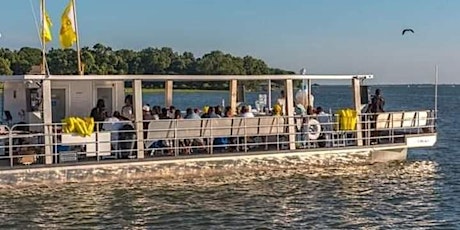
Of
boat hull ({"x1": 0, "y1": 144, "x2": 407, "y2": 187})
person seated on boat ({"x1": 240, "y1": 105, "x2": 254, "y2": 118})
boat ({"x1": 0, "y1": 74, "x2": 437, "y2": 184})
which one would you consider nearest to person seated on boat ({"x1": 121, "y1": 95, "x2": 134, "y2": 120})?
boat ({"x1": 0, "y1": 74, "x2": 437, "y2": 184})

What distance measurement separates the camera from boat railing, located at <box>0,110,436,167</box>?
1872 centimetres

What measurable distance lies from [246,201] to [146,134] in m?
3.72

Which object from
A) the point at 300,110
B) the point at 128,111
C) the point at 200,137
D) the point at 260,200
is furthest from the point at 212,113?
the point at 260,200

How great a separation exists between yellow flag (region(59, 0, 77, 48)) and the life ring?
7255 mm

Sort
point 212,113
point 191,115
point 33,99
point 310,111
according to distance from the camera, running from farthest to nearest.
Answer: point 310,111
point 212,113
point 191,115
point 33,99

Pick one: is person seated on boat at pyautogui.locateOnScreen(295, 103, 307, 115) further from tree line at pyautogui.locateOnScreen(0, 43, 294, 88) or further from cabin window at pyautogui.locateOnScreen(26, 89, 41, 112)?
tree line at pyautogui.locateOnScreen(0, 43, 294, 88)

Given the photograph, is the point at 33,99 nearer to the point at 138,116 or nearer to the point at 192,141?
the point at 138,116

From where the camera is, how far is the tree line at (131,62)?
66.9m

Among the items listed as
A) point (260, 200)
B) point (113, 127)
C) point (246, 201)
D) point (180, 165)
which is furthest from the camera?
point (180, 165)

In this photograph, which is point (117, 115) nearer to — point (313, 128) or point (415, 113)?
point (313, 128)

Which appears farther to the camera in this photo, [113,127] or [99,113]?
[99,113]

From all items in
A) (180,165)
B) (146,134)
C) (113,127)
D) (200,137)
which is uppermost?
(113,127)

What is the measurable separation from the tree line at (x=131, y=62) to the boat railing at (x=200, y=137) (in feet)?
138

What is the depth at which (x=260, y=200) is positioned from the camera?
17.9 metres
